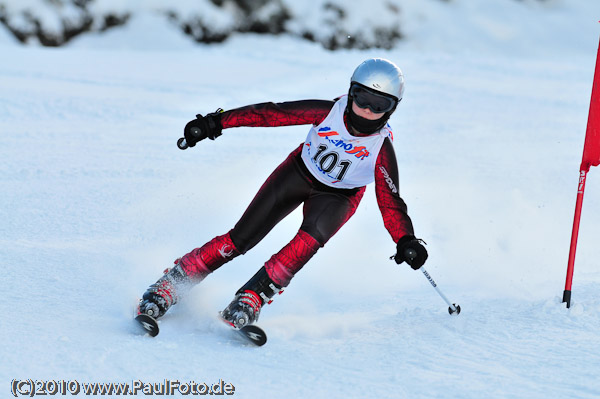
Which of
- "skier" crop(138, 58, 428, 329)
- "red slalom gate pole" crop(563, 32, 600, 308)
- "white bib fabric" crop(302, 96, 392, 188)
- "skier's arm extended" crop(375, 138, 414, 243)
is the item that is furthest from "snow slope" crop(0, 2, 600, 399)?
"white bib fabric" crop(302, 96, 392, 188)

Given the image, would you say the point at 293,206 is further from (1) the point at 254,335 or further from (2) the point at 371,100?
(1) the point at 254,335

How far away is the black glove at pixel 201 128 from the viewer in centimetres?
329

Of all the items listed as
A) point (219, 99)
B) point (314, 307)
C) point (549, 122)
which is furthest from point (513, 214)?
point (219, 99)

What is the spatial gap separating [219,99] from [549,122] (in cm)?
453

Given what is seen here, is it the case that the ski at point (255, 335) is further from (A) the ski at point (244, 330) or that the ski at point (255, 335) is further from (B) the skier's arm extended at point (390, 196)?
(B) the skier's arm extended at point (390, 196)

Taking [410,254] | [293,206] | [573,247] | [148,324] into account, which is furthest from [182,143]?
[573,247]

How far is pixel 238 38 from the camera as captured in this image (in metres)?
15.7

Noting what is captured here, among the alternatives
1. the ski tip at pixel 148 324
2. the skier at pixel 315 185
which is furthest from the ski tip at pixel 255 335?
the ski tip at pixel 148 324

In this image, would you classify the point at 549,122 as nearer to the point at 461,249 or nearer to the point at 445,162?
the point at 445,162

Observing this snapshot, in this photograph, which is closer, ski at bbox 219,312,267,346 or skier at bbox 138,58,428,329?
ski at bbox 219,312,267,346

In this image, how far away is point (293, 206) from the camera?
355 centimetres

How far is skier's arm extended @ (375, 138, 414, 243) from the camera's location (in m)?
3.28

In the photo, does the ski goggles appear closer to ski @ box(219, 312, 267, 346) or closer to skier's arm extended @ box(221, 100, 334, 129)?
skier's arm extended @ box(221, 100, 334, 129)

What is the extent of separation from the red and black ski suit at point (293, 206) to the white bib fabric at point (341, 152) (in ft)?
0.15
